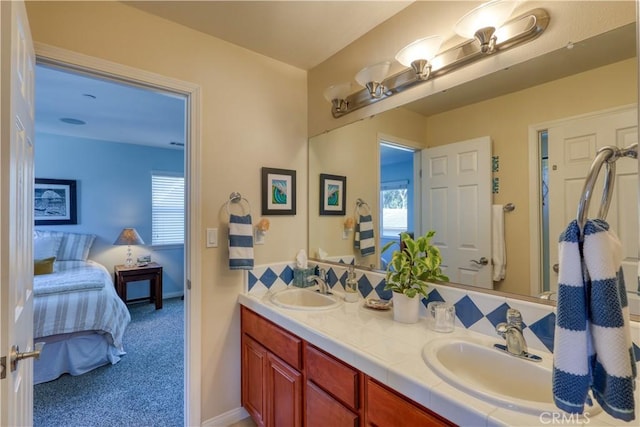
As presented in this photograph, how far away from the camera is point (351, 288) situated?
1816mm

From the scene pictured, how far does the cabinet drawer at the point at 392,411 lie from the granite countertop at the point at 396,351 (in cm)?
3

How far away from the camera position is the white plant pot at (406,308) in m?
1.38

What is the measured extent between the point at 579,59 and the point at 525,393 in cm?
118

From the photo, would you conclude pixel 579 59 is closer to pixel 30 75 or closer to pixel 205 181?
pixel 205 181

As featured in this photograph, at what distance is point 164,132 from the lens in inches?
156

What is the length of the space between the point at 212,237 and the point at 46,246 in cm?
341

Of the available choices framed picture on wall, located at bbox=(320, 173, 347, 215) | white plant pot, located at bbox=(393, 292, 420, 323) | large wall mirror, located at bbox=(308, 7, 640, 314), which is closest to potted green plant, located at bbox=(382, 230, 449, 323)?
white plant pot, located at bbox=(393, 292, 420, 323)

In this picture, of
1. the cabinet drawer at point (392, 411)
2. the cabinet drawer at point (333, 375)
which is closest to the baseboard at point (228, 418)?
the cabinet drawer at point (333, 375)

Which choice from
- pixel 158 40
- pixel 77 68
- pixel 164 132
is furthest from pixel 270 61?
pixel 164 132

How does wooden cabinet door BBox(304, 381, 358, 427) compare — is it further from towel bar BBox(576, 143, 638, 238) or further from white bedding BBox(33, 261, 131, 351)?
white bedding BBox(33, 261, 131, 351)

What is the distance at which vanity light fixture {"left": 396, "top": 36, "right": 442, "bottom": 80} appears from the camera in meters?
1.39

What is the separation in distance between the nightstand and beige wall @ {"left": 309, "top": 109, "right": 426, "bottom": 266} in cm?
310

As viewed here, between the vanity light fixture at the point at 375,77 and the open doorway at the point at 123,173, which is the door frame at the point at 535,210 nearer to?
the vanity light fixture at the point at 375,77

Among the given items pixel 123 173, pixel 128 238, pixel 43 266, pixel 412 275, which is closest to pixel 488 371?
pixel 412 275
